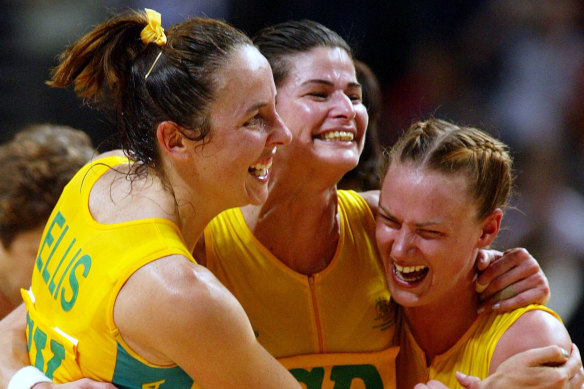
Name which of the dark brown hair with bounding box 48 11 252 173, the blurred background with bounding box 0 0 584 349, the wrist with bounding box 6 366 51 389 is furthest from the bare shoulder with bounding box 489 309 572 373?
the blurred background with bounding box 0 0 584 349

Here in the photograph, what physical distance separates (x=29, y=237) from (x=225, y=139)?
1123mm

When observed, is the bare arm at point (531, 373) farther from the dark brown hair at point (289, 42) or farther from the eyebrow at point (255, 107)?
the dark brown hair at point (289, 42)

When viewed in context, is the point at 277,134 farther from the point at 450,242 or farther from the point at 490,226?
the point at 490,226

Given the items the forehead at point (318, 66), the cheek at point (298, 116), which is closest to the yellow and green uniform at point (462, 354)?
the cheek at point (298, 116)

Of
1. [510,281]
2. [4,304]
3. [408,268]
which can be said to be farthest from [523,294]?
[4,304]

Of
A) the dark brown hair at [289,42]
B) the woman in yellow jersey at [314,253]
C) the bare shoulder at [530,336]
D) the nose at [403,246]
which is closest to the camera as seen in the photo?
the bare shoulder at [530,336]

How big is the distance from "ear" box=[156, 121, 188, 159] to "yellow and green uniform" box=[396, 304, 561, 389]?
2.99 feet

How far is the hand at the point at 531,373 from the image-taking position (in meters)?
1.70

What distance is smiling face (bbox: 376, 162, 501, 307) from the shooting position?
1887mm

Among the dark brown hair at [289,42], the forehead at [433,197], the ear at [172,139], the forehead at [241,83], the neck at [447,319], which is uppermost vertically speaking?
the forehead at [241,83]

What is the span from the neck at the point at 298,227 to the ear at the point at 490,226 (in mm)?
428

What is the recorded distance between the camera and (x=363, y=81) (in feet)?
8.63

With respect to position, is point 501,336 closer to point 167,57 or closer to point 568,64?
point 167,57

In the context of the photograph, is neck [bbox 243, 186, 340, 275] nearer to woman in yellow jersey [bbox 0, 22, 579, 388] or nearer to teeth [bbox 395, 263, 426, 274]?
woman in yellow jersey [bbox 0, 22, 579, 388]
